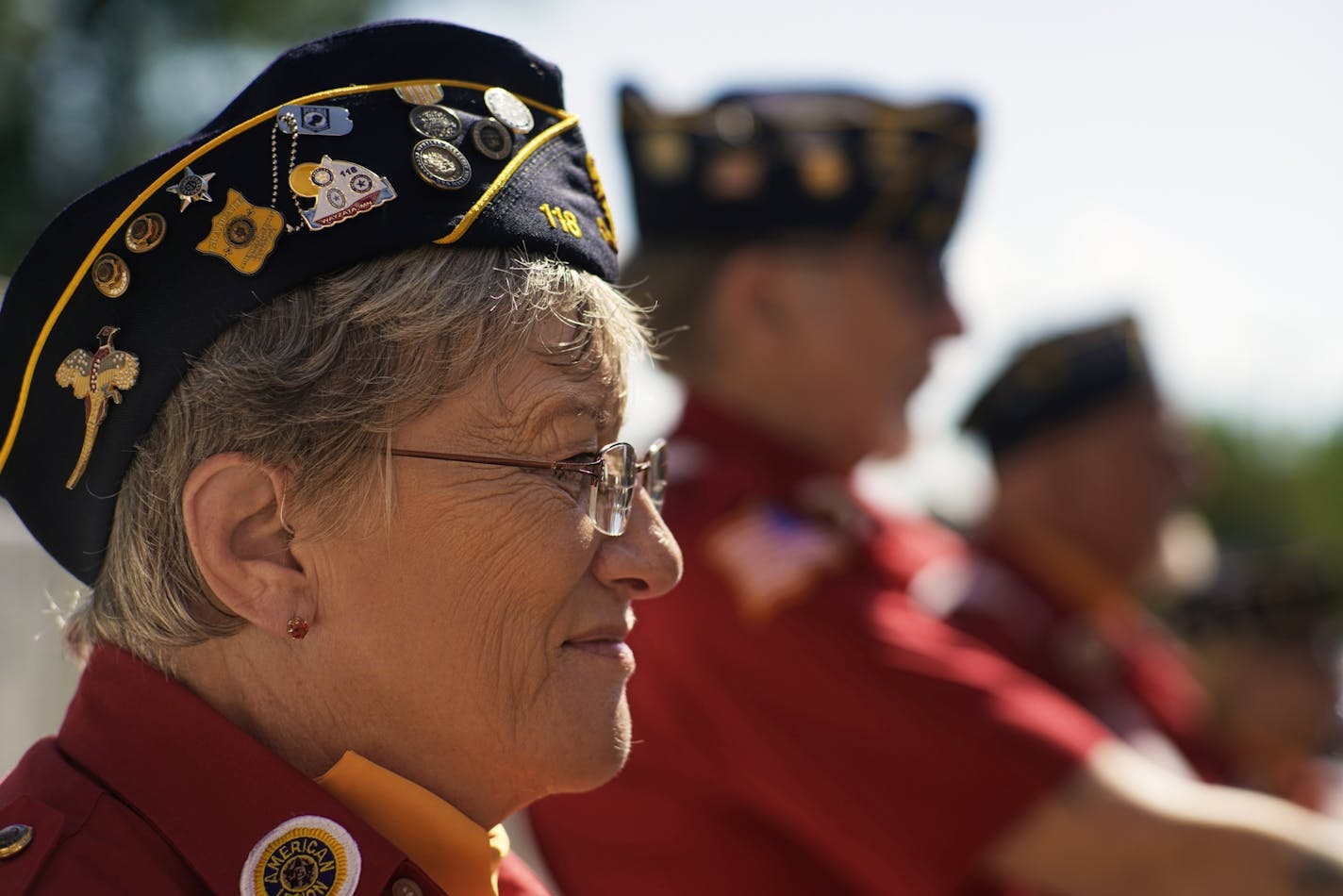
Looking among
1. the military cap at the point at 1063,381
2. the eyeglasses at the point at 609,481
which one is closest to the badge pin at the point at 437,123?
the eyeglasses at the point at 609,481

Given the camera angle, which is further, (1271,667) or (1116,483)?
(1271,667)

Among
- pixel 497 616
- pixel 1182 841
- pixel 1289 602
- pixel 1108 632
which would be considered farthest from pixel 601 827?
pixel 1289 602

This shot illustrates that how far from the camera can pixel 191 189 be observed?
5.78 feet

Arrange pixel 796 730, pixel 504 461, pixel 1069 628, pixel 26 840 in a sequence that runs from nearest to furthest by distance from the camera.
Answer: pixel 26 840
pixel 504 461
pixel 796 730
pixel 1069 628

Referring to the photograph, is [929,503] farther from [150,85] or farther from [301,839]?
[301,839]

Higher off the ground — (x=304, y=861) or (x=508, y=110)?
(x=508, y=110)

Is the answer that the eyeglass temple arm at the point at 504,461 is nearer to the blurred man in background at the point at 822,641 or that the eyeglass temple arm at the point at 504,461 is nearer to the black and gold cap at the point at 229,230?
the black and gold cap at the point at 229,230

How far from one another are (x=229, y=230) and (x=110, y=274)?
17cm

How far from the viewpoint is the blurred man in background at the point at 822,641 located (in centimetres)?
285

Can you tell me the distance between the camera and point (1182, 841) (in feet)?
9.18

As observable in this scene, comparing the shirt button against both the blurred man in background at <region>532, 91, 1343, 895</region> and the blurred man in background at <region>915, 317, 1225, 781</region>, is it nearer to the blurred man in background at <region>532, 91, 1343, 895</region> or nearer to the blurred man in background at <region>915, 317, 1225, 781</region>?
the blurred man in background at <region>532, 91, 1343, 895</region>

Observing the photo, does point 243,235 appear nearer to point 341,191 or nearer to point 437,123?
point 341,191

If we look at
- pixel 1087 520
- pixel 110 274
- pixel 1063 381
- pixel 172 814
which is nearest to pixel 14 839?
pixel 172 814

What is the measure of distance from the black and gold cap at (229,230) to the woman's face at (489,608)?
237 millimetres
